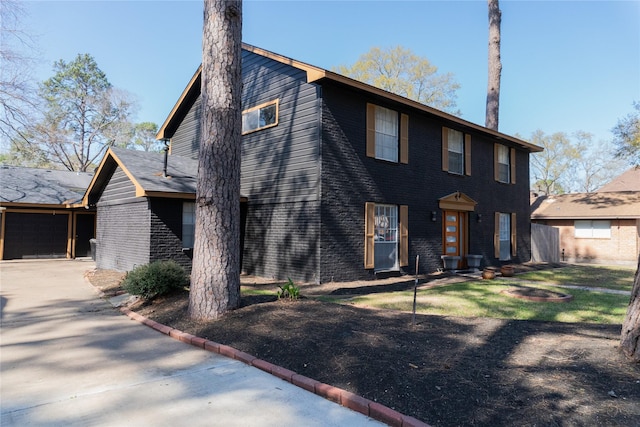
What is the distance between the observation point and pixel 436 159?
1410 cm

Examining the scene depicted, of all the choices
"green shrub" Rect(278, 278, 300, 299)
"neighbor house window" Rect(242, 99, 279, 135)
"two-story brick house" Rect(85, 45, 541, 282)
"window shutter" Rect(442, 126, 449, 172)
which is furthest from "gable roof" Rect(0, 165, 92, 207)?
"window shutter" Rect(442, 126, 449, 172)

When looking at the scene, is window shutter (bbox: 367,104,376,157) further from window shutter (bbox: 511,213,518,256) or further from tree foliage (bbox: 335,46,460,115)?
tree foliage (bbox: 335,46,460,115)

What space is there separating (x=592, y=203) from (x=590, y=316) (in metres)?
18.6

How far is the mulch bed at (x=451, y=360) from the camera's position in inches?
131

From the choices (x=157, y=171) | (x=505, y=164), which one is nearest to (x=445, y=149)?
(x=505, y=164)

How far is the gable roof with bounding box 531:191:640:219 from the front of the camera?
20.2 m

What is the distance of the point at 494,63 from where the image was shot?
20766 mm

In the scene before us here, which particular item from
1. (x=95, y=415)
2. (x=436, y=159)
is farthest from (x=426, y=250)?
(x=95, y=415)

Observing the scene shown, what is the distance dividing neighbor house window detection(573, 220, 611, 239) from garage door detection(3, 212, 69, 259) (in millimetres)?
26149

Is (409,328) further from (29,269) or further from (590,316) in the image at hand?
(29,269)

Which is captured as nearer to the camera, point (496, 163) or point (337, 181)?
point (337, 181)

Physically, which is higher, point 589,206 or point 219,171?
point 589,206

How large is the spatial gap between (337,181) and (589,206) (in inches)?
705

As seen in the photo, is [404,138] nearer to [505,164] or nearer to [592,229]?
[505,164]
